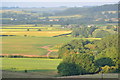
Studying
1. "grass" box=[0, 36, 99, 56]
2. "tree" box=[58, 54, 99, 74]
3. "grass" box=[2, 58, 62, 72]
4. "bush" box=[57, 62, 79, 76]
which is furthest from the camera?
"grass" box=[0, 36, 99, 56]

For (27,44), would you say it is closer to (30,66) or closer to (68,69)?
(30,66)

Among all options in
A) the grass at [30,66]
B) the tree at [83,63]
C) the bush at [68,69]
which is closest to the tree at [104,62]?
the tree at [83,63]

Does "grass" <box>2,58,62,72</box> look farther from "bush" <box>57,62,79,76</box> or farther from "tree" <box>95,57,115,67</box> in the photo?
"tree" <box>95,57,115,67</box>

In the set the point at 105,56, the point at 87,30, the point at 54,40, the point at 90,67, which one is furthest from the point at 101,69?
the point at 87,30

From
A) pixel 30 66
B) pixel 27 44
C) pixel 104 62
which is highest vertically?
pixel 27 44

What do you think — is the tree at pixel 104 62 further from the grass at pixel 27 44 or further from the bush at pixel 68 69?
the grass at pixel 27 44

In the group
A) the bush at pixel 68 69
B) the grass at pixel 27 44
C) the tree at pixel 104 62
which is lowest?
the bush at pixel 68 69

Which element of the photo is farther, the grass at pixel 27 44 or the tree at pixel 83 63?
the grass at pixel 27 44

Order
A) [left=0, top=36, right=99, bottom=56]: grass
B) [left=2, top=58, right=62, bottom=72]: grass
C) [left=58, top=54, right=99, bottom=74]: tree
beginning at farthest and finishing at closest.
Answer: [left=0, top=36, right=99, bottom=56]: grass → [left=2, top=58, right=62, bottom=72]: grass → [left=58, top=54, right=99, bottom=74]: tree

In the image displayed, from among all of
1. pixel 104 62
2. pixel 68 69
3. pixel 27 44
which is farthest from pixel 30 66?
pixel 27 44

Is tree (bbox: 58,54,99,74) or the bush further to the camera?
tree (bbox: 58,54,99,74)

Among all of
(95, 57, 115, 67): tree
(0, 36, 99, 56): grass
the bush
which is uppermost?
(0, 36, 99, 56): grass

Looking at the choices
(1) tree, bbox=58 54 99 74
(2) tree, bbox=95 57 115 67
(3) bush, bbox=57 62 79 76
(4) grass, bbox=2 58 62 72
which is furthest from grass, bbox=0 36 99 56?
(3) bush, bbox=57 62 79 76
